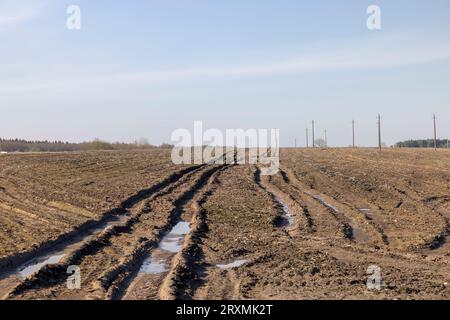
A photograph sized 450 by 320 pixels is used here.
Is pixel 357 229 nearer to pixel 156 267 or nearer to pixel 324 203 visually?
pixel 324 203

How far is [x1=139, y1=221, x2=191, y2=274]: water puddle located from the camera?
11727 mm

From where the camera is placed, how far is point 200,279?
10.8m

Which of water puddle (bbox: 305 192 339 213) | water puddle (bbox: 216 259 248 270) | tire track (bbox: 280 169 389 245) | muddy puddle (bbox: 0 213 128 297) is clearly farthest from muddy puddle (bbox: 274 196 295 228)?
water puddle (bbox: 216 259 248 270)

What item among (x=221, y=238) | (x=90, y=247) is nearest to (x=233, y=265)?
(x=221, y=238)

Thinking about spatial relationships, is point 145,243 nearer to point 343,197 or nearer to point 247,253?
point 247,253

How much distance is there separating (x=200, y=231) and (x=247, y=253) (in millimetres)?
3066

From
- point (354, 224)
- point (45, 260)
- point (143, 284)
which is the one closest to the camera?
point (143, 284)

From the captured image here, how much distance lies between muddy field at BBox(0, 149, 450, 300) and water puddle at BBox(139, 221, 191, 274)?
1.1 inches

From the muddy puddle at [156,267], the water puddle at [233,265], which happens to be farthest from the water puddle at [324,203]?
the water puddle at [233,265]

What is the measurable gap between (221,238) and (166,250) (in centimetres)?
180

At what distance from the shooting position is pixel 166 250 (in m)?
13.7

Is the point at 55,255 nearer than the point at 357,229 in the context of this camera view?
Yes

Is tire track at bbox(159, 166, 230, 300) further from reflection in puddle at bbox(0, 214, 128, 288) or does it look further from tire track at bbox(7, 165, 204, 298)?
reflection in puddle at bbox(0, 214, 128, 288)
